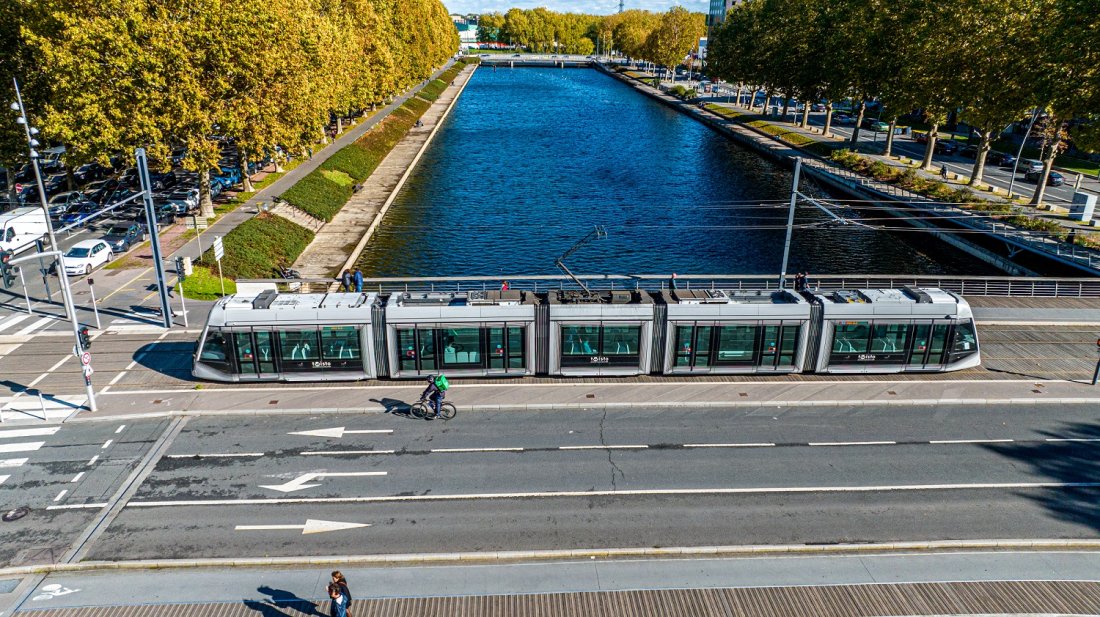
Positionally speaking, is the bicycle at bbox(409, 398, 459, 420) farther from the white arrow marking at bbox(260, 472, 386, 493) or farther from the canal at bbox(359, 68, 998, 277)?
the canal at bbox(359, 68, 998, 277)

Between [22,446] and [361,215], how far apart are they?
3843 cm

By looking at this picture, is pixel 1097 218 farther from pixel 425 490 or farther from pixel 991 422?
pixel 425 490

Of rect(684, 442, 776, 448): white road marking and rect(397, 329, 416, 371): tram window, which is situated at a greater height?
rect(397, 329, 416, 371): tram window

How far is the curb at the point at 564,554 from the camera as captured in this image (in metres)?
18.9

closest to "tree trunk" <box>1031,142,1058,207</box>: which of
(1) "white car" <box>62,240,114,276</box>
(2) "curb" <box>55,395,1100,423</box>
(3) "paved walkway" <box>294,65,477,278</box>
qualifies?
(2) "curb" <box>55,395,1100,423</box>

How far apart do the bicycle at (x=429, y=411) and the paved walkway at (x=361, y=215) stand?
73.5 ft

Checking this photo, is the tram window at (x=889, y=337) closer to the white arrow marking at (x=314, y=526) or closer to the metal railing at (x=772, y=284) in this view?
the metal railing at (x=772, y=284)

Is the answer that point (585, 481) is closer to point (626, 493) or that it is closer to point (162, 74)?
point (626, 493)

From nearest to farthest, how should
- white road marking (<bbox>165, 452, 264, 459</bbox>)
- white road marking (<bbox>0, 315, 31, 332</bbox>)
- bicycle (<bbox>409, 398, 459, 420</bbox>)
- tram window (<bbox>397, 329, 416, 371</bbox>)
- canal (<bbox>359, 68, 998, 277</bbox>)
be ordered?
1. white road marking (<bbox>165, 452, 264, 459</bbox>)
2. bicycle (<bbox>409, 398, 459, 420</bbox>)
3. tram window (<bbox>397, 329, 416, 371</bbox>)
4. white road marking (<bbox>0, 315, 31, 332</bbox>)
5. canal (<bbox>359, 68, 998, 277</bbox>)

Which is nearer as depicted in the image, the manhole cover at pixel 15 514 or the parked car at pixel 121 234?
the manhole cover at pixel 15 514

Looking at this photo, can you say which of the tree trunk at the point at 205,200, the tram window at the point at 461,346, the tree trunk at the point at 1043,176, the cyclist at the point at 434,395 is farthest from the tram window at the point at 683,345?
the tree trunk at the point at 1043,176

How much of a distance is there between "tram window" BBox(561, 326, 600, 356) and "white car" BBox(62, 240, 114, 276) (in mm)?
30817

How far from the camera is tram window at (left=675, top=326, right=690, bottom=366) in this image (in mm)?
28828

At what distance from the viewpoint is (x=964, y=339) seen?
29.7m
